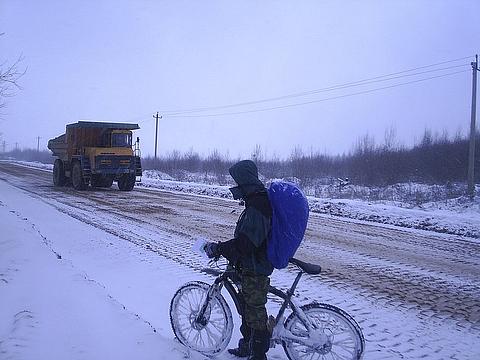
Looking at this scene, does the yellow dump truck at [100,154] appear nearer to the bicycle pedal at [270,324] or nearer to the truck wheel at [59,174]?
the truck wheel at [59,174]

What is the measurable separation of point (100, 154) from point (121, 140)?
1.43m

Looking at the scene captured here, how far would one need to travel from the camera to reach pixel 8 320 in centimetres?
386

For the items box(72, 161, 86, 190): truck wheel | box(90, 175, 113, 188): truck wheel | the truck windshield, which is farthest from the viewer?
box(90, 175, 113, 188): truck wheel

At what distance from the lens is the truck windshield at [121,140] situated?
20.8 m

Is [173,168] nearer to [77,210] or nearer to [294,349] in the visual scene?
[77,210]

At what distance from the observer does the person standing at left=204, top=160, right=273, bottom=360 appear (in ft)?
10.3

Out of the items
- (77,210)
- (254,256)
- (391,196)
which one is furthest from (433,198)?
(254,256)

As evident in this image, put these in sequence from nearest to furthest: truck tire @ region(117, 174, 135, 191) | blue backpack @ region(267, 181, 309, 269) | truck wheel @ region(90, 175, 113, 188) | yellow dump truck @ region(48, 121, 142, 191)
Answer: blue backpack @ region(267, 181, 309, 269) → yellow dump truck @ region(48, 121, 142, 191) → truck tire @ region(117, 174, 135, 191) → truck wheel @ region(90, 175, 113, 188)

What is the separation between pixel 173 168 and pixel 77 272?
4104cm

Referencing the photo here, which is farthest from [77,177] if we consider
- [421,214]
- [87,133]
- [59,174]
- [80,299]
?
[80,299]

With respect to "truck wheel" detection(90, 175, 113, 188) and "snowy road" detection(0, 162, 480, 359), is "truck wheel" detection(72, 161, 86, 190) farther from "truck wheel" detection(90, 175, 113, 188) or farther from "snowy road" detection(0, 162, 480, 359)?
"snowy road" detection(0, 162, 480, 359)

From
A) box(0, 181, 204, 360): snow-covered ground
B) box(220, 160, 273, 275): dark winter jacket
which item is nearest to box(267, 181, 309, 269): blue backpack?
box(220, 160, 273, 275): dark winter jacket

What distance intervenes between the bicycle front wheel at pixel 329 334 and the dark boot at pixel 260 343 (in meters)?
0.19

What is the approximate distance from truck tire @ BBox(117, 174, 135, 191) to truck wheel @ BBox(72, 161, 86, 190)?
6.04 feet
